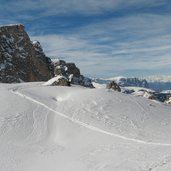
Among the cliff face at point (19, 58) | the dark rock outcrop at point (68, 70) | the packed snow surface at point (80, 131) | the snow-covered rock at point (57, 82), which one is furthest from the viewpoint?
the dark rock outcrop at point (68, 70)

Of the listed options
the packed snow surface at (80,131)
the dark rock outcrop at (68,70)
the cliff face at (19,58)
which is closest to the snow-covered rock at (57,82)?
the packed snow surface at (80,131)

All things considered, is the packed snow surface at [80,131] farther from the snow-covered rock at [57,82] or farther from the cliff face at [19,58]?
the cliff face at [19,58]

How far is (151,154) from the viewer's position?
2133 centimetres

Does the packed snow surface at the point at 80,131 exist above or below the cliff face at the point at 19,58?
below

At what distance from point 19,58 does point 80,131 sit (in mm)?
→ 119937

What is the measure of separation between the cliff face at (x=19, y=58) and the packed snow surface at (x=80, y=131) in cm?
9998

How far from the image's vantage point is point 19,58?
145375 mm

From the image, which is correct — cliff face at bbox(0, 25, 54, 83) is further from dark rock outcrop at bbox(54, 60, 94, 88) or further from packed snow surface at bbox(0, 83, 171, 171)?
packed snow surface at bbox(0, 83, 171, 171)

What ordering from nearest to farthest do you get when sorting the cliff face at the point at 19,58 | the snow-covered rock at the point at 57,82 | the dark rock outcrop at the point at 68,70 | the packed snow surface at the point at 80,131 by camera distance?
the packed snow surface at the point at 80,131
the snow-covered rock at the point at 57,82
the cliff face at the point at 19,58
the dark rock outcrop at the point at 68,70

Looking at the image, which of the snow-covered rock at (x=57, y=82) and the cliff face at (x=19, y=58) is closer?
the snow-covered rock at (x=57, y=82)

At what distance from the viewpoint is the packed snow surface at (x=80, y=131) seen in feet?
69.2

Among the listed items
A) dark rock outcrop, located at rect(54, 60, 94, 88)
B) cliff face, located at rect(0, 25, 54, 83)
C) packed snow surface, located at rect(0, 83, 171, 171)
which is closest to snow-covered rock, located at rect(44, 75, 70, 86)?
packed snow surface, located at rect(0, 83, 171, 171)

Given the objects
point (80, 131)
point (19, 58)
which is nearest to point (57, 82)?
point (80, 131)

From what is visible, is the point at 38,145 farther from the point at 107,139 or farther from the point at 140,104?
the point at 140,104
